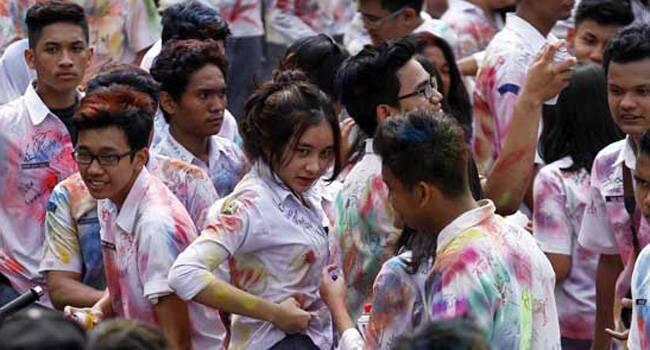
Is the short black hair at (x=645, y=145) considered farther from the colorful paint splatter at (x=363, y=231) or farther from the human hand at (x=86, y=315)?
the human hand at (x=86, y=315)

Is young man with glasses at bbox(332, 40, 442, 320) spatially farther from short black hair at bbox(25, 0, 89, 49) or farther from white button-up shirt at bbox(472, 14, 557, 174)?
short black hair at bbox(25, 0, 89, 49)

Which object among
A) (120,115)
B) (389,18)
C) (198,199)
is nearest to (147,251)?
(120,115)

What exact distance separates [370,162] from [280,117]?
37cm

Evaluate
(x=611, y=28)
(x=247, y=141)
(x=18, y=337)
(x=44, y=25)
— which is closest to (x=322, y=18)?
(x=611, y=28)

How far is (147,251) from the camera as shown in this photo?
7.27 m

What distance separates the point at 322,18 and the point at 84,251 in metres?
6.19

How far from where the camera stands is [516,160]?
7680 mm

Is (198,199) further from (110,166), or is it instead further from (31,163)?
(31,163)

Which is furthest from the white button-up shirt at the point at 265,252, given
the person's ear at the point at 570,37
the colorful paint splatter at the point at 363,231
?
the person's ear at the point at 570,37

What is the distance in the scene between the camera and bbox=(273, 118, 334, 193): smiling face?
7.21 metres

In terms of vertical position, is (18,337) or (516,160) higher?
(18,337)

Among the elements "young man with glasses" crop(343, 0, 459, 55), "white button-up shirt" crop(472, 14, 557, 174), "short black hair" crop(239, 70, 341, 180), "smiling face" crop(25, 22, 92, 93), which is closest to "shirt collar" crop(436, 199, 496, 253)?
"short black hair" crop(239, 70, 341, 180)

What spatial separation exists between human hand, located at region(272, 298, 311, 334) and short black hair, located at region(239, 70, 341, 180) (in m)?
0.54

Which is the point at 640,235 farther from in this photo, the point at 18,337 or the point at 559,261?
the point at 18,337
